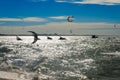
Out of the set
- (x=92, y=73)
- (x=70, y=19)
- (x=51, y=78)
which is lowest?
(x=51, y=78)

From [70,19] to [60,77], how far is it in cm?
1254

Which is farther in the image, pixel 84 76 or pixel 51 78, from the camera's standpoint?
pixel 84 76

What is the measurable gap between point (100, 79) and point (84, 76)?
2.48 meters

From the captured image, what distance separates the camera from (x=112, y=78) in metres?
27.3

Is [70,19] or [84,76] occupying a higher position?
[70,19]

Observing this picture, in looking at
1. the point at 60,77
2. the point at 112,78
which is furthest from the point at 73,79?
the point at 112,78

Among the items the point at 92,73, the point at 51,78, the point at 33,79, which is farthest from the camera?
the point at 92,73

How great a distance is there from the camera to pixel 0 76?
17344mm

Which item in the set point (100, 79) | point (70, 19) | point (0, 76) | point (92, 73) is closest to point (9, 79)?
point (0, 76)

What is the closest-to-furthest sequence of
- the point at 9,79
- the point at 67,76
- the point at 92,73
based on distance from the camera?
1. the point at 9,79
2. the point at 67,76
3. the point at 92,73

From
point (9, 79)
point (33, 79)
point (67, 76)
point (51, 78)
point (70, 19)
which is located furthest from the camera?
point (70, 19)

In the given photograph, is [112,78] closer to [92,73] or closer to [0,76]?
[92,73]

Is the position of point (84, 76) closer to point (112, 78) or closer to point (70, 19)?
point (112, 78)

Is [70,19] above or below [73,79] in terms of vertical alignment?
above
